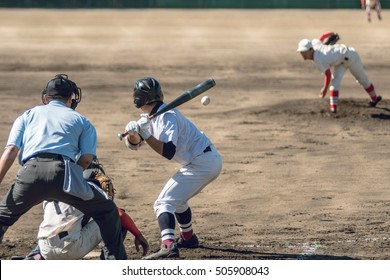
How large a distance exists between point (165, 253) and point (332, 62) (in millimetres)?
9681

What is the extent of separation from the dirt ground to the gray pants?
1443 mm

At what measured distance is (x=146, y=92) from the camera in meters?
10.1

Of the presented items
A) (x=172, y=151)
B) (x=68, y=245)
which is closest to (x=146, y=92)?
(x=172, y=151)

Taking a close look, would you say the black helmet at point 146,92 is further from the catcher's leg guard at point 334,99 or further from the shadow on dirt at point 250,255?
the catcher's leg guard at point 334,99

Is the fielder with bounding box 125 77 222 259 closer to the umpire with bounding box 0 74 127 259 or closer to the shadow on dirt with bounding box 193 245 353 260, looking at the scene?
the shadow on dirt with bounding box 193 245 353 260

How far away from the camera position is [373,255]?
10.1 metres

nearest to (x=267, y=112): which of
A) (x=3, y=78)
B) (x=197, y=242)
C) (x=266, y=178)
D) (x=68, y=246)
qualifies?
(x=266, y=178)

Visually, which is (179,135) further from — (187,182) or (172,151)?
(187,182)

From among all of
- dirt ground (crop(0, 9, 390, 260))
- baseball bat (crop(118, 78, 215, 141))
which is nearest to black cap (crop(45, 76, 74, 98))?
baseball bat (crop(118, 78, 215, 141))

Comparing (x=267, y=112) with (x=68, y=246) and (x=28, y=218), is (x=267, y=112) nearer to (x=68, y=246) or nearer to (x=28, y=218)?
(x=28, y=218)

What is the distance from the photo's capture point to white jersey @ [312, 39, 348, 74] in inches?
737

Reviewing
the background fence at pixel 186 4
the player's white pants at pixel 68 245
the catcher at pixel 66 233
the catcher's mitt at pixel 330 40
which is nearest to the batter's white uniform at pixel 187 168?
the catcher at pixel 66 233

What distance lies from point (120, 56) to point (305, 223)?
Result: 17.3 m
